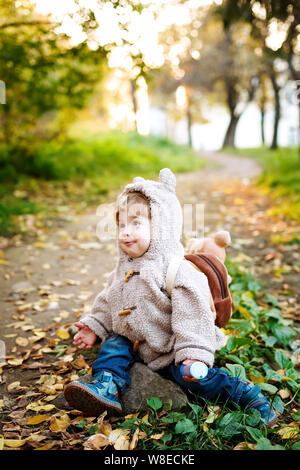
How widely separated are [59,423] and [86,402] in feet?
0.64

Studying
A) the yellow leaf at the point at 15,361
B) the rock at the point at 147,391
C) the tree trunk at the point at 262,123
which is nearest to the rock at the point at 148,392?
the rock at the point at 147,391

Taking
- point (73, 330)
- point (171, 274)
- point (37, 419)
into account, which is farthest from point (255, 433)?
point (73, 330)

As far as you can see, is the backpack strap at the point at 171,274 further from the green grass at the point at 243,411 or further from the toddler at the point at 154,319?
the green grass at the point at 243,411

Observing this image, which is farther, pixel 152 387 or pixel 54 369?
pixel 54 369

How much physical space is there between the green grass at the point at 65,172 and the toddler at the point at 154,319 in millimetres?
3718

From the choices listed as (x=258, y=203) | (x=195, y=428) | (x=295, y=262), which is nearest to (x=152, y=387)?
(x=195, y=428)

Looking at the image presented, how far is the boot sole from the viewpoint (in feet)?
6.53

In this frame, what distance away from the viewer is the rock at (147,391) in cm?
215

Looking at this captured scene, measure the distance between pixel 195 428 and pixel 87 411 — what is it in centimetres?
56

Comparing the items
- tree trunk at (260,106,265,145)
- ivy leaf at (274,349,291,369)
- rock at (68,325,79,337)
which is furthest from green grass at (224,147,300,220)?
tree trunk at (260,106,265,145)

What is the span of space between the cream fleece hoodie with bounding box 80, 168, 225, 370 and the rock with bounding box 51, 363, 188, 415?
71 millimetres

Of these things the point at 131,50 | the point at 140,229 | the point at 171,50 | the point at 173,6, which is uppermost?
the point at 171,50

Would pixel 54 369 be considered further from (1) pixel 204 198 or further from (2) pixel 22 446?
(1) pixel 204 198

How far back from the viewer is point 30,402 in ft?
7.66
